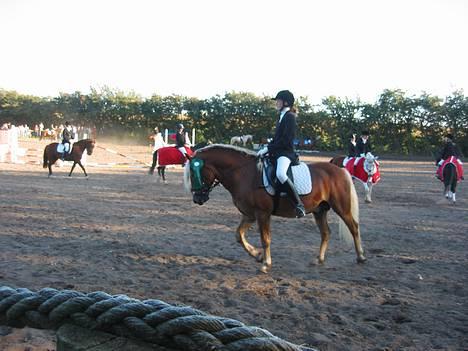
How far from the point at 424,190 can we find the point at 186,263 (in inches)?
511

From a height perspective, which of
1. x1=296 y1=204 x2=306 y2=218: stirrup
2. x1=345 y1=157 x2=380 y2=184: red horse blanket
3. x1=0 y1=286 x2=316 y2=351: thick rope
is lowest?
x1=296 y1=204 x2=306 y2=218: stirrup

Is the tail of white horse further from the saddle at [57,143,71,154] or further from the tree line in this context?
the tree line

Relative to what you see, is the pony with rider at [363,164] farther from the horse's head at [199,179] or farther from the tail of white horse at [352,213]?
the horse's head at [199,179]

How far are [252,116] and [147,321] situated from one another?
47.1m

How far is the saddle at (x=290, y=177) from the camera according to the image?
6176 mm

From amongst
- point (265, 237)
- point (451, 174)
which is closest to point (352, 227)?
point (265, 237)

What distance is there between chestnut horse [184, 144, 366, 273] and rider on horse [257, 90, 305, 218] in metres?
0.17

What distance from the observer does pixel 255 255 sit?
626cm

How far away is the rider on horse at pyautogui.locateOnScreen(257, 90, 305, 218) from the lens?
617cm

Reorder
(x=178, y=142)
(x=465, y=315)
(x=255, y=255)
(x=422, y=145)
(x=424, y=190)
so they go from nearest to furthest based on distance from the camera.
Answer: (x=465, y=315) < (x=255, y=255) < (x=424, y=190) < (x=178, y=142) < (x=422, y=145)

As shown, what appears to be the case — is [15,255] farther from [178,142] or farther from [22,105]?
[22,105]

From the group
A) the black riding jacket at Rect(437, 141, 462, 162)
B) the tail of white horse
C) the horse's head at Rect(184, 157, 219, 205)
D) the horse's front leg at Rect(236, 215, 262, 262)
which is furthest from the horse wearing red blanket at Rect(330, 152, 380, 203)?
the horse's head at Rect(184, 157, 219, 205)

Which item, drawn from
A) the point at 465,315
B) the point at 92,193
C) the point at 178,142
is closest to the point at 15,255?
the point at 465,315

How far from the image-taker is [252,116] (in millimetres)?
47500
